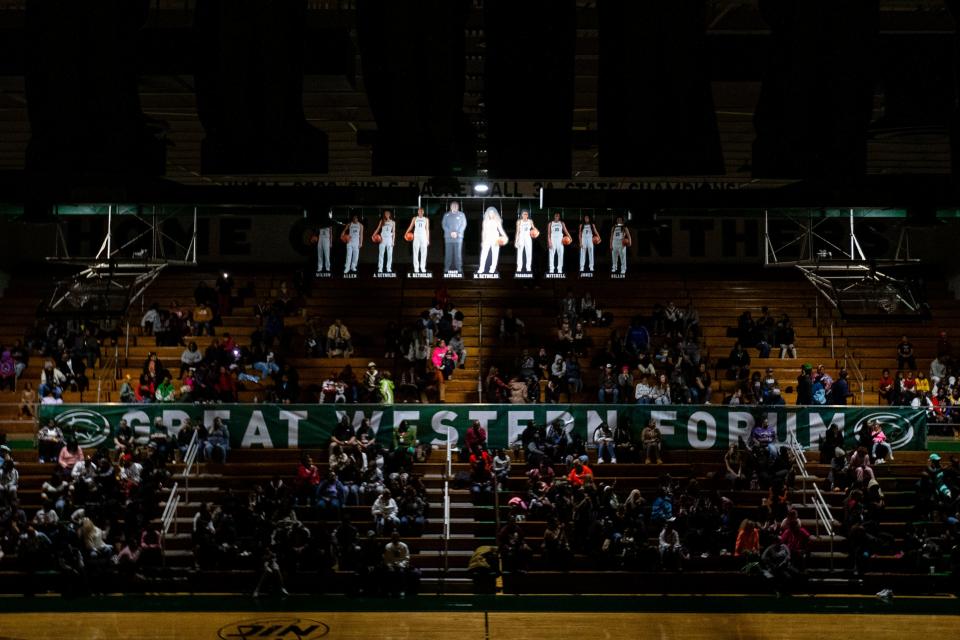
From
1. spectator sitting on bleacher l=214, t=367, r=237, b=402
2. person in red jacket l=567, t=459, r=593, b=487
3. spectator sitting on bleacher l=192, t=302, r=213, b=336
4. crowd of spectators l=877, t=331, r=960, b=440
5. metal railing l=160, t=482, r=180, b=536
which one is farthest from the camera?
spectator sitting on bleacher l=192, t=302, r=213, b=336

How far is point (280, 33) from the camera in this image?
21.1ft

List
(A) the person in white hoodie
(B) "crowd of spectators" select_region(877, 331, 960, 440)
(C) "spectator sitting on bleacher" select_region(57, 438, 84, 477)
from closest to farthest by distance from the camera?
(C) "spectator sitting on bleacher" select_region(57, 438, 84, 477) → (A) the person in white hoodie → (B) "crowd of spectators" select_region(877, 331, 960, 440)

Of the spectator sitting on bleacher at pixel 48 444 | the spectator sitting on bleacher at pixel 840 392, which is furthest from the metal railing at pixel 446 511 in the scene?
the spectator sitting on bleacher at pixel 840 392

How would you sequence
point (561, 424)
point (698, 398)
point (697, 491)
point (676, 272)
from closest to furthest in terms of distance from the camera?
point (697, 491)
point (561, 424)
point (698, 398)
point (676, 272)

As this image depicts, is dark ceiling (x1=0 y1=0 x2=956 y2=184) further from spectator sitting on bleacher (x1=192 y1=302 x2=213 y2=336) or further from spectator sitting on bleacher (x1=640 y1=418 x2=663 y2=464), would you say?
spectator sitting on bleacher (x1=640 y1=418 x2=663 y2=464)

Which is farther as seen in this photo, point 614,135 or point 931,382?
point 931,382

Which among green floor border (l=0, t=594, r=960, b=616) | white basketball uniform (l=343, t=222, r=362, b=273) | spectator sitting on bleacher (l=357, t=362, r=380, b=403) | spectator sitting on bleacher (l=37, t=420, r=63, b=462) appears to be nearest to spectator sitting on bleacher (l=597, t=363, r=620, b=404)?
spectator sitting on bleacher (l=357, t=362, r=380, b=403)

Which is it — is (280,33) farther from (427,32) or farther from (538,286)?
(538,286)

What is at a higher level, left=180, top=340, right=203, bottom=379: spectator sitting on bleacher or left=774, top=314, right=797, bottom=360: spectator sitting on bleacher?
left=774, top=314, right=797, bottom=360: spectator sitting on bleacher

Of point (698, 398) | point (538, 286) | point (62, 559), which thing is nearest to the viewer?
point (62, 559)

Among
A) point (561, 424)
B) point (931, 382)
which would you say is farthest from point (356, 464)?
point (931, 382)

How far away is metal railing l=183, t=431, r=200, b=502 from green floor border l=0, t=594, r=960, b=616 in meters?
3.72

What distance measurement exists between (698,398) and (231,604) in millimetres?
13029

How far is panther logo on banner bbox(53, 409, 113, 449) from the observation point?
23312 millimetres
